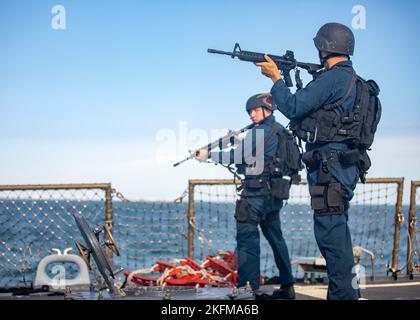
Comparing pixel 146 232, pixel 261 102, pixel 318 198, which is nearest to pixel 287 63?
pixel 261 102

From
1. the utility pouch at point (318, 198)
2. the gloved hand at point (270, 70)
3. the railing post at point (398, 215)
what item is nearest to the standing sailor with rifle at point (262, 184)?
the gloved hand at point (270, 70)

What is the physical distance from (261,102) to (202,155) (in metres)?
0.86

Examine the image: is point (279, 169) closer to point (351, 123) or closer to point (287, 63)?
point (287, 63)

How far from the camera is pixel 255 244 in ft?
22.2

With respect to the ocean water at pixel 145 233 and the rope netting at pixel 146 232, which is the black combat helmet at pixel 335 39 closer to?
the ocean water at pixel 145 233

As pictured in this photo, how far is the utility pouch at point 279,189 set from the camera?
22.3 ft

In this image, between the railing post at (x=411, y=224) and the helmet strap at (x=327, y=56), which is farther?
the railing post at (x=411, y=224)

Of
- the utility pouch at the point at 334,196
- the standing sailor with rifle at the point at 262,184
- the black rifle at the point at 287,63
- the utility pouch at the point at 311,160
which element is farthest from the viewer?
the standing sailor with rifle at the point at 262,184

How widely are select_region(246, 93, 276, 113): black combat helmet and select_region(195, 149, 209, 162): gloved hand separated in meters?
0.66

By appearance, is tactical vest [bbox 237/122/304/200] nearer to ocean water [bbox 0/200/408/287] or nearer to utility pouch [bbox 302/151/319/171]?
ocean water [bbox 0/200/408/287]

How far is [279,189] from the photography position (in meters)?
6.80

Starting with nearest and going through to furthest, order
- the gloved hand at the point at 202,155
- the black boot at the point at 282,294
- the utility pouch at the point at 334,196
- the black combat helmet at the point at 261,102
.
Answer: the utility pouch at the point at 334,196
the black boot at the point at 282,294
the black combat helmet at the point at 261,102
the gloved hand at the point at 202,155
